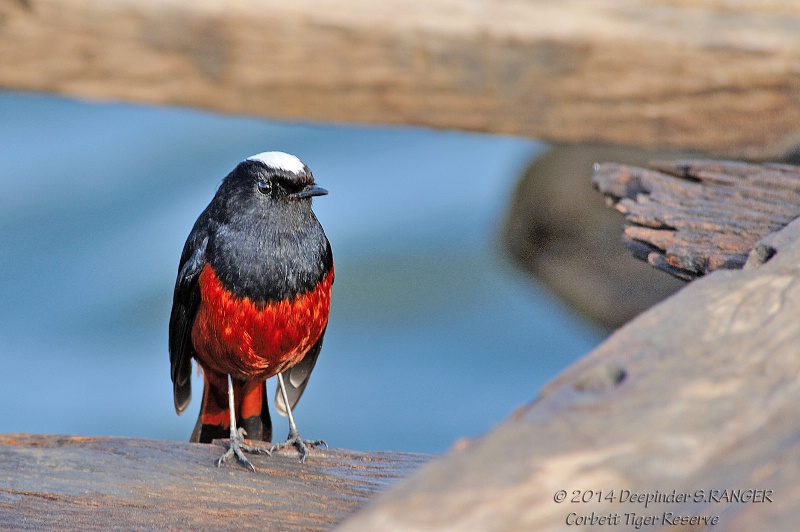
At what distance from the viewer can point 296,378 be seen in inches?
145

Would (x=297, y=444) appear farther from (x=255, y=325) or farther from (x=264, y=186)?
(x=264, y=186)

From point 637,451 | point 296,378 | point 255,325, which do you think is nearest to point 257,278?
point 255,325

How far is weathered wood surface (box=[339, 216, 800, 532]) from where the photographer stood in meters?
1.14

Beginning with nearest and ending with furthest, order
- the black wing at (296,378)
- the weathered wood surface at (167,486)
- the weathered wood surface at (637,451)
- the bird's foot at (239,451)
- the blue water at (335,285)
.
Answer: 1. the weathered wood surface at (637,451)
2. the weathered wood surface at (167,486)
3. the bird's foot at (239,451)
4. the black wing at (296,378)
5. the blue water at (335,285)

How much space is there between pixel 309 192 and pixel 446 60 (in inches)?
24.0

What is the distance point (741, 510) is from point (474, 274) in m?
5.20

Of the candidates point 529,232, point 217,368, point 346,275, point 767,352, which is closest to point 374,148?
point 346,275

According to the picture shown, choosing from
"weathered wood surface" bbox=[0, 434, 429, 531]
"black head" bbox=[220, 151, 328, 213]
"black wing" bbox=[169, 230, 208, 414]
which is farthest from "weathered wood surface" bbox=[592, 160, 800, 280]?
"black wing" bbox=[169, 230, 208, 414]

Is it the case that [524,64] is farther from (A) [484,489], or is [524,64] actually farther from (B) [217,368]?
(A) [484,489]

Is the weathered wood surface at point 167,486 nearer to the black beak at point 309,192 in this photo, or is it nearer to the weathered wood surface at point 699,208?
the weathered wood surface at point 699,208

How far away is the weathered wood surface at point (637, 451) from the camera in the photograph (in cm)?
114

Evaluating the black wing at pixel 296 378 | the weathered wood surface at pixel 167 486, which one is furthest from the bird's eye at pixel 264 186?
the weathered wood surface at pixel 167 486

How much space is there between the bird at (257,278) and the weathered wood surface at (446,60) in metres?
0.26

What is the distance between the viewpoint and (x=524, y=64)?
9.93 ft
